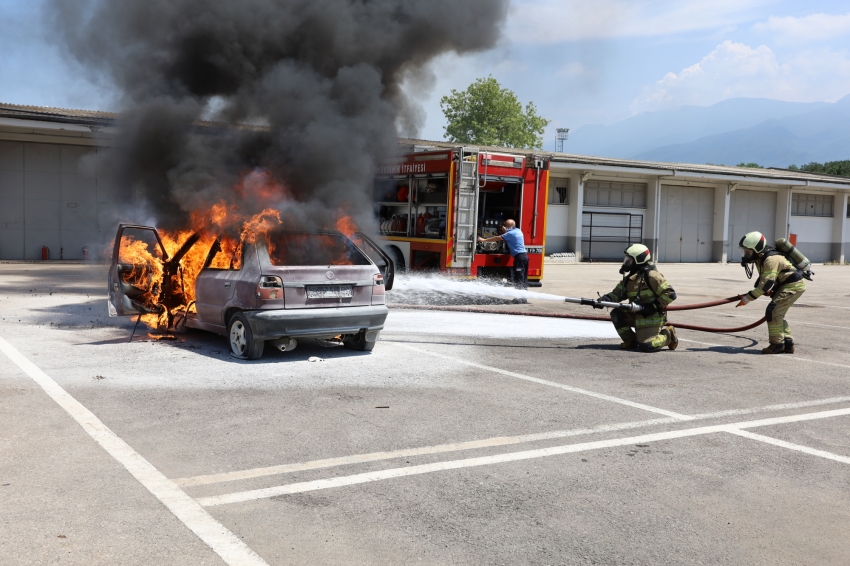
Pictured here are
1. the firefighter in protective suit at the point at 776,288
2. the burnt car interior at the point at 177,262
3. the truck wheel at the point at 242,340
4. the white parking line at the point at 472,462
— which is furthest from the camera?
the firefighter in protective suit at the point at 776,288

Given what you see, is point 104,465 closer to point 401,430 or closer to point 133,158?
point 401,430

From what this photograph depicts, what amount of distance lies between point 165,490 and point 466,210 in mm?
10402

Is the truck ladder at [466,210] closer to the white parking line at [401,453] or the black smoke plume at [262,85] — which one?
the black smoke plume at [262,85]

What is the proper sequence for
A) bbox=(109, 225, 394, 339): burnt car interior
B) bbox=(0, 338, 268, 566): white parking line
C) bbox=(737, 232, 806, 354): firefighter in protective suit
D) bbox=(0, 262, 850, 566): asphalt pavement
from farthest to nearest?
bbox=(737, 232, 806, 354): firefighter in protective suit → bbox=(109, 225, 394, 339): burnt car interior → bbox=(0, 262, 850, 566): asphalt pavement → bbox=(0, 338, 268, 566): white parking line

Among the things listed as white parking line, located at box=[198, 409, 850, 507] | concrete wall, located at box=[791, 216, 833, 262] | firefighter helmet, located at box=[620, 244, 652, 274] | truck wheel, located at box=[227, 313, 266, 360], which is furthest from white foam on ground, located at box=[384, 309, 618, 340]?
concrete wall, located at box=[791, 216, 833, 262]

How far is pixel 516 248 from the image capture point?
1450cm

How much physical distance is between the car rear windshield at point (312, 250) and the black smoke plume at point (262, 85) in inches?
58.8

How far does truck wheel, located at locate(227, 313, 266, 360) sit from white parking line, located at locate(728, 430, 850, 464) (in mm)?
4616

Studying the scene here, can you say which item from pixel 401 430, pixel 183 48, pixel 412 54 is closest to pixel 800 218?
pixel 412 54

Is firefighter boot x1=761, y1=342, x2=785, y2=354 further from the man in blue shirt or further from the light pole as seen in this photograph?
the light pole

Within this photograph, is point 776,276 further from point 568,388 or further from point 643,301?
point 568,388

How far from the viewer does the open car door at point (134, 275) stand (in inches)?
346

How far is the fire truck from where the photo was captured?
14023mm

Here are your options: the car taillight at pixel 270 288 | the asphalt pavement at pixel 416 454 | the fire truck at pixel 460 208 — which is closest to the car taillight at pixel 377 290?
the asphalt pavement at pixel 416 454
